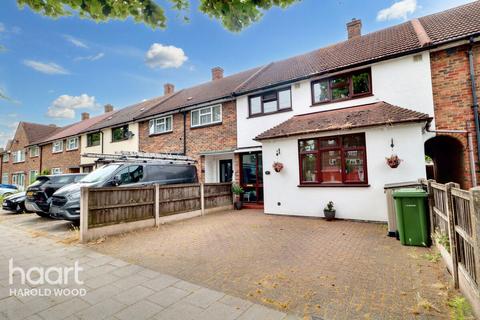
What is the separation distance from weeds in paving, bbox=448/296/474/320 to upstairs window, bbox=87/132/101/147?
21515mm

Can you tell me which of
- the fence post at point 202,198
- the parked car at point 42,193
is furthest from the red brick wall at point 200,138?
the parked car at point 42,193

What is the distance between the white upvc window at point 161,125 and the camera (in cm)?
1471

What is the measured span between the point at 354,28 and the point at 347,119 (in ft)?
24.6

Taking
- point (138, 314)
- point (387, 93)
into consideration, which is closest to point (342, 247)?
point (138, 314)

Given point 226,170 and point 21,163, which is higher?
point 21,163

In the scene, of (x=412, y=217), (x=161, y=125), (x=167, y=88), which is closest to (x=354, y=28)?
(x=412, y=217)

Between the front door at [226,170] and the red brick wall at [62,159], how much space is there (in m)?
14.0

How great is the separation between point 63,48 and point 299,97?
1000 cm

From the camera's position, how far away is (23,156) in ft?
90.2

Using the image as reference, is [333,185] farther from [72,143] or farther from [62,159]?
[62,159]

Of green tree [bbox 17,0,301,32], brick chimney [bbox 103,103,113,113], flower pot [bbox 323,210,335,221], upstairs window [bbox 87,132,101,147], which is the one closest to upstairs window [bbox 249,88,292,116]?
flower pot [bbox 323,210,335,221]

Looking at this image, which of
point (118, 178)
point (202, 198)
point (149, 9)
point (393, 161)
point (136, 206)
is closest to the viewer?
point (149, 9)

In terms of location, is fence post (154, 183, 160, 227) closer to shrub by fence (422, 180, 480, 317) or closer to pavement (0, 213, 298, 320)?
pavement (0, 213, 298, 320)

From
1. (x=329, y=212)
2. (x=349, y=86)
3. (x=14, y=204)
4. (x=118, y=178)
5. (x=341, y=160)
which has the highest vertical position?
(x=349, y=86)
